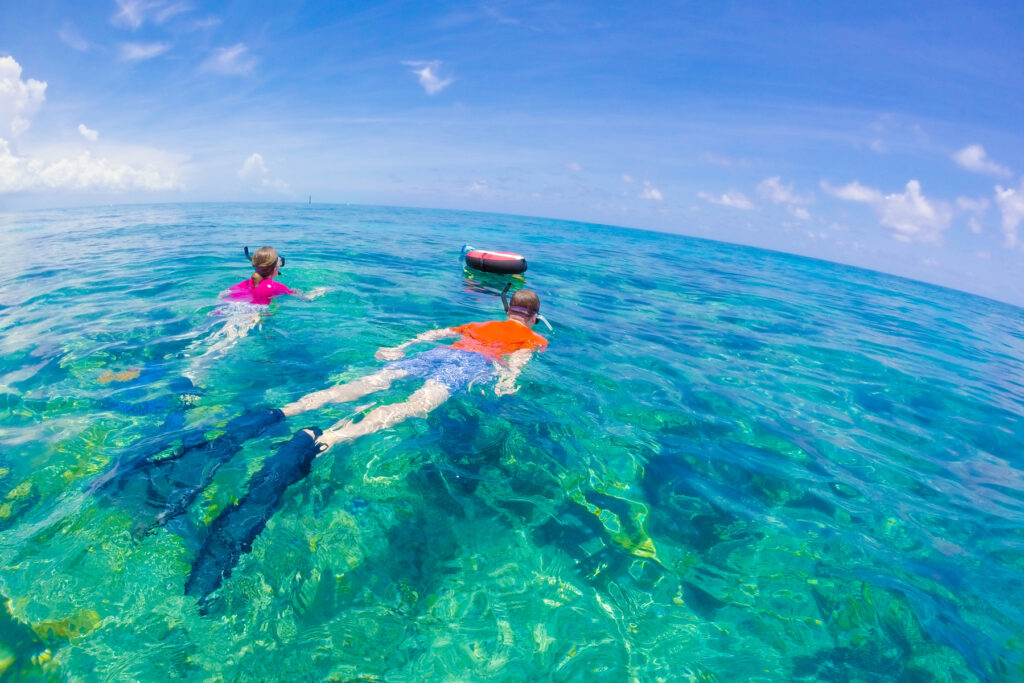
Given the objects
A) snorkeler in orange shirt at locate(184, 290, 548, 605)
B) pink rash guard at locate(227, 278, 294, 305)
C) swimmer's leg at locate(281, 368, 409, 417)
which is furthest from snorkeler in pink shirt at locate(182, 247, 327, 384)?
snorkeler in orange shirt at locate(184, 290, 548, 605)

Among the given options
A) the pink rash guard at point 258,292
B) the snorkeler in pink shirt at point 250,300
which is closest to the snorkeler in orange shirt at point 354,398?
the snorkeler in pink shirt at point 250,300

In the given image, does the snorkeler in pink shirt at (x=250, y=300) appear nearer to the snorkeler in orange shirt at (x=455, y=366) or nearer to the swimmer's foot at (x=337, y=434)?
the snorkeler in orange shirt at (x=455, y=366)

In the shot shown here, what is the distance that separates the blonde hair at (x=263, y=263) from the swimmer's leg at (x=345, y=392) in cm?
364

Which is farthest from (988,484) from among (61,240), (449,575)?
(61,240)

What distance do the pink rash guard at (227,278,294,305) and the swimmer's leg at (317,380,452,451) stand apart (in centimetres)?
423

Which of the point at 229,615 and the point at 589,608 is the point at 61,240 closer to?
the point at 229,615

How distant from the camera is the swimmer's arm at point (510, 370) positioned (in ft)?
19.2

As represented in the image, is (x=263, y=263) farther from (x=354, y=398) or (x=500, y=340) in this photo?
(x=500, y=340)

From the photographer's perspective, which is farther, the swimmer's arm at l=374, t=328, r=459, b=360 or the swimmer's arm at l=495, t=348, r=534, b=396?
the swimmer's arm at l=374, t=328, r=459, b=360

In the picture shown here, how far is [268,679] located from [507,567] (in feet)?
5.51

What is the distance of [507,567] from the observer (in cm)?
335

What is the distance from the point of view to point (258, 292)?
7766mm

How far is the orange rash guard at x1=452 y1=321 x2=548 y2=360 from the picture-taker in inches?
230

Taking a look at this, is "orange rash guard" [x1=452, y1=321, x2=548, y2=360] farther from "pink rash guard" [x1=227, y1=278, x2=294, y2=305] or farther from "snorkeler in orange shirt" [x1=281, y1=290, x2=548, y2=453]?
"pink rash guard" [x1=227, y1=278, x2=294, y2=305]
